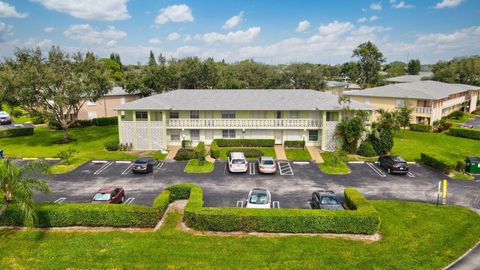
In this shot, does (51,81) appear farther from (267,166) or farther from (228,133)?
(267,166)

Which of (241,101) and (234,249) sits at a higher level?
(241,101)

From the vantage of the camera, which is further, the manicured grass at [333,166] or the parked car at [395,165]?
the manicured grass at [333,166]

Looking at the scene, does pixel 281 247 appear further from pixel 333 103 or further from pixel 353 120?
pixel 333 103

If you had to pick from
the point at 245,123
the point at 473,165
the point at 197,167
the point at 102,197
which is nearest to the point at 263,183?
the point at 197,167

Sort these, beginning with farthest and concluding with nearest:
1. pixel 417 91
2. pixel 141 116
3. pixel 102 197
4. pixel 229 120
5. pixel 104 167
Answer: pixel 417 91 → pixel 141 116 → pixel 229 120 → pixel 104 167 → pixel 102 197

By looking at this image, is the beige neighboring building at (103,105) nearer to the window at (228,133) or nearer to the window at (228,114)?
the window at (228,114)

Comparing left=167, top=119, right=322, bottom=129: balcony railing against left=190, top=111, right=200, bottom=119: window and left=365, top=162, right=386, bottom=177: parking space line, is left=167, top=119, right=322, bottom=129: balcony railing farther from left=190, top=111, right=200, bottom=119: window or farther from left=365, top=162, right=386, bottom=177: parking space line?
left=365, top=162, right=386, bottom=177: parking space line

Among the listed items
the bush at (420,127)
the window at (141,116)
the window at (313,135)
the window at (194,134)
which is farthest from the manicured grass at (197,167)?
the bush at (420,127)
